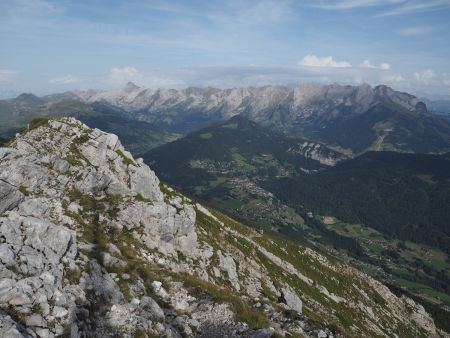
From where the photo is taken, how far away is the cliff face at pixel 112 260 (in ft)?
97.5

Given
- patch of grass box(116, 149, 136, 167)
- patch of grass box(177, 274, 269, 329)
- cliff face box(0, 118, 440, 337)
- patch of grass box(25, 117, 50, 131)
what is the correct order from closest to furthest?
cliff face box(0, 118, 440, 337) → patch of grass box(177, 274, 269, 329) → patch of grass box(25, 117, 50, 131) → patch of grass box(116, 149, 136, 167)

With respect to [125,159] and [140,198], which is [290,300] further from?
[125,159]

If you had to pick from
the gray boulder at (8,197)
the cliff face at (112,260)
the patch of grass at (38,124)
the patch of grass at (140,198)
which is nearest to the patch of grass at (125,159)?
the cliff face at (112,260)

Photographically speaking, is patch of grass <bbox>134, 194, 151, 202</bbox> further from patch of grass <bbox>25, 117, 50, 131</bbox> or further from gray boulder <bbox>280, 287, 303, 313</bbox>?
gray boulder <bbox>280, 287, 303, 313</bbox>

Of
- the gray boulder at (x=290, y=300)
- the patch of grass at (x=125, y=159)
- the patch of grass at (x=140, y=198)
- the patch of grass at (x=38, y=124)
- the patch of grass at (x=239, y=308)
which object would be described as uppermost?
the patch of grass at (x=38, y=124)

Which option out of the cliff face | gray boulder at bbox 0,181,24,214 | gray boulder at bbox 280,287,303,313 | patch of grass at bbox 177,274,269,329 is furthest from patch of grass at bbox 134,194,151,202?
gray boulder at bbox 280,287,303,313

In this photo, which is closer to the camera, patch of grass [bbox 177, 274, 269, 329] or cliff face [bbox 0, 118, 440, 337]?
cliff face [bbox 0, 118, 440, 337]

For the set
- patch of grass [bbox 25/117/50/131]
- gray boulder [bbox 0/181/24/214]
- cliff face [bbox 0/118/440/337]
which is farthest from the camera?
patch of grass [bbox 25/117/50/131]

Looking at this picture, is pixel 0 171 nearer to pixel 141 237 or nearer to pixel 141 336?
pixel 141 237

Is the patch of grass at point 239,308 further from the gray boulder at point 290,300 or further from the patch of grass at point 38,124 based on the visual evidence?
the patch of grass at point 38,124

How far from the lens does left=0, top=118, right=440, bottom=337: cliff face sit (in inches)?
1170

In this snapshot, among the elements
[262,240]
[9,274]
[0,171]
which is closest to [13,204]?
[0,171]

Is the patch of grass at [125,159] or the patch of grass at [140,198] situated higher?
the patch of grass at [125,159]

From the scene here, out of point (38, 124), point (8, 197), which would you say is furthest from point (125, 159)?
point (8, 197)
